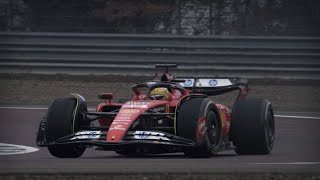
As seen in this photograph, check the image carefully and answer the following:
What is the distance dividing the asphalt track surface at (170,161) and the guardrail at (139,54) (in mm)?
1890

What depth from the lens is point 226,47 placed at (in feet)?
57.3

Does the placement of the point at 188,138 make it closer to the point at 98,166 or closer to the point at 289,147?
the point at 98,166

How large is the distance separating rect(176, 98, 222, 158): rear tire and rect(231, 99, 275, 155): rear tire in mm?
721

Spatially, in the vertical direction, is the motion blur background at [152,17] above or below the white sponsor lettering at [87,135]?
above

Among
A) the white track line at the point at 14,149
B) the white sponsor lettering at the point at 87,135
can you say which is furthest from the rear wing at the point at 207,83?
the white track line at the point at 14,149

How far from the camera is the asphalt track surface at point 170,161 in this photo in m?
9.11

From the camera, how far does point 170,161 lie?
1054cm

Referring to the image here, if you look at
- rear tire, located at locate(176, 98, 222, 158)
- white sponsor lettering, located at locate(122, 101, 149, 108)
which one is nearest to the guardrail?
rear tire, located at locate(176, 98, 222, 158)

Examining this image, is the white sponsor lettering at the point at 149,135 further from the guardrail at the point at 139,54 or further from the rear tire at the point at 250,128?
the guardrail at the point at 139,54

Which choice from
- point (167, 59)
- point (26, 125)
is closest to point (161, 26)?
point (167, 59)

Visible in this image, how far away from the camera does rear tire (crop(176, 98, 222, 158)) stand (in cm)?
1098

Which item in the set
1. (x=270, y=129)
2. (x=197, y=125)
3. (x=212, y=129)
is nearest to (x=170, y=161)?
(x=197, y=125)

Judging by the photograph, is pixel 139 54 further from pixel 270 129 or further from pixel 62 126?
pixel 62 126

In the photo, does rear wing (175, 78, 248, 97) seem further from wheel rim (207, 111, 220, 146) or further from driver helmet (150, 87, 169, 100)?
wheel rim (207, 111, 220, 146)
